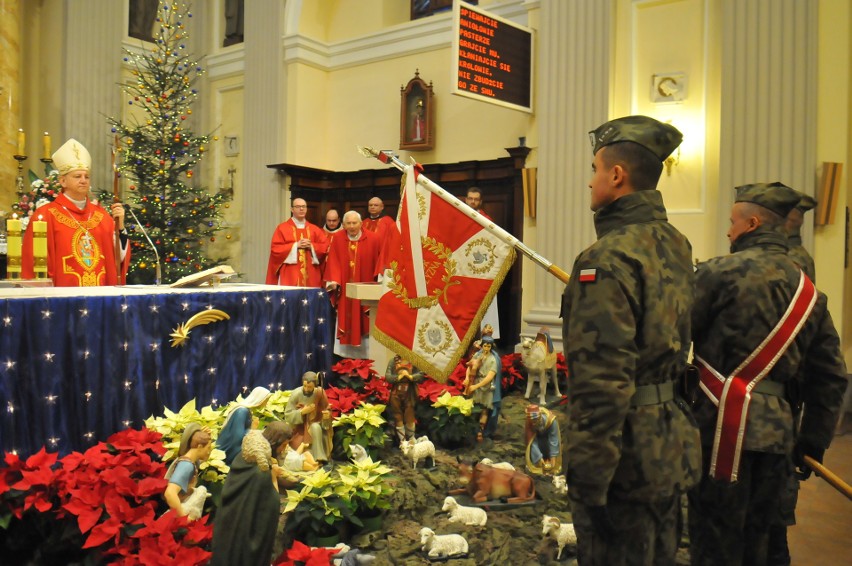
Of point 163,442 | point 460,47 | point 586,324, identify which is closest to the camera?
point 586,324

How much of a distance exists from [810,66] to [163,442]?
20.1 ft

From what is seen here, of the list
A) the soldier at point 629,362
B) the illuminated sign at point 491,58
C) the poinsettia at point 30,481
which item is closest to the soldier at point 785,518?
the soldier at point 629,362

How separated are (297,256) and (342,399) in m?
3.61

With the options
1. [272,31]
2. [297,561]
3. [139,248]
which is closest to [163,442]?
[297,561]

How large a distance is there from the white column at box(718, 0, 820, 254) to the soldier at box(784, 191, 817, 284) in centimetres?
227

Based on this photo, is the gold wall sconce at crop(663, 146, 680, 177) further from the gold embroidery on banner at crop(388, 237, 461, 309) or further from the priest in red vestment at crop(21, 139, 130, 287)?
the priest in red vestment at crop(21, 139, 130, 287)

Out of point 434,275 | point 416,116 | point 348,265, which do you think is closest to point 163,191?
point 348,265

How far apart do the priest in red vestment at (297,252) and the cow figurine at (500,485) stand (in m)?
4.60

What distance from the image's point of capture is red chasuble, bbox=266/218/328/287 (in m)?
8.36

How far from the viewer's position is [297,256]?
8.35m

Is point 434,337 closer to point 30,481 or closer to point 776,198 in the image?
point 776,198

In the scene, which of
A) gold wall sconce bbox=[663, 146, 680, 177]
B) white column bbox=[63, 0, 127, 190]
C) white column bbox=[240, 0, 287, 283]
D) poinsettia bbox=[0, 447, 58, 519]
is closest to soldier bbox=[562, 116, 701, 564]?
poinsettia bbox=[0, 447, 58, 519]

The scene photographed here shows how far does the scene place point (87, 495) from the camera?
324 cm

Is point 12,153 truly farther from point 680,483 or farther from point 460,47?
point 680,483
